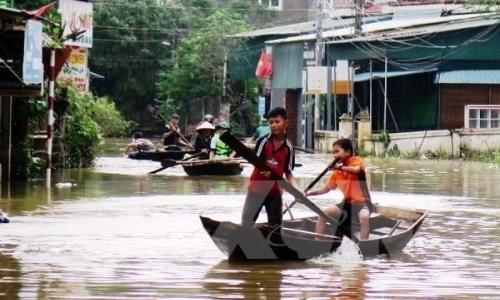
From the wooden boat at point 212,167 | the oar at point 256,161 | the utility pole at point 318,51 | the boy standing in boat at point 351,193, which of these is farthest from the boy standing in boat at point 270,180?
the utility pole at point 318,51

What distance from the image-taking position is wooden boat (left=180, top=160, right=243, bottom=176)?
2688 centimetres

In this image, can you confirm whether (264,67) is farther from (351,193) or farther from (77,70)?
(351,193)

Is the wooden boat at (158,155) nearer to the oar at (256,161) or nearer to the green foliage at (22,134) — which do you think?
the green foliage at (22,134)

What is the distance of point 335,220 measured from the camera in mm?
13383

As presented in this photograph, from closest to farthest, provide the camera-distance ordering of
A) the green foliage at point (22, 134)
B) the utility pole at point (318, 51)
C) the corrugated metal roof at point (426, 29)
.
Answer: the green foliage at point (22, 134)
the corrugated metal roof at point (426, 29)
the utility pole at point (318, 51)

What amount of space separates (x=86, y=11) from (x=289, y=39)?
1862 cm

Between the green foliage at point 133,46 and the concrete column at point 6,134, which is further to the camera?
the green foliage at point 133,46

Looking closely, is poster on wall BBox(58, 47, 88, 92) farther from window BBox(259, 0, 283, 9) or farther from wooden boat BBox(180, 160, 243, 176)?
window BBox(259, 0, 283, 9)

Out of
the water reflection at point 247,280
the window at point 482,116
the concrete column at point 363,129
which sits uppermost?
the window at point 482,116

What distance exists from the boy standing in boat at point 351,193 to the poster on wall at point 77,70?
48.7 feet

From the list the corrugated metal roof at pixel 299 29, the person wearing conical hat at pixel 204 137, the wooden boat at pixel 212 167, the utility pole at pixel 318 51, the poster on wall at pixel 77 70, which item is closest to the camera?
the wooden boat at pixel 212 167

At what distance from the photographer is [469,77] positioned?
1673 inches

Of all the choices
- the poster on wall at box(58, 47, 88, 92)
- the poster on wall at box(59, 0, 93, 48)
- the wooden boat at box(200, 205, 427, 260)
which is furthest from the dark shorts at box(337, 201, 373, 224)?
the poster on wall at box(59, 0, 93, 48)

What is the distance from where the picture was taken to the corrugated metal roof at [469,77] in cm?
4228
